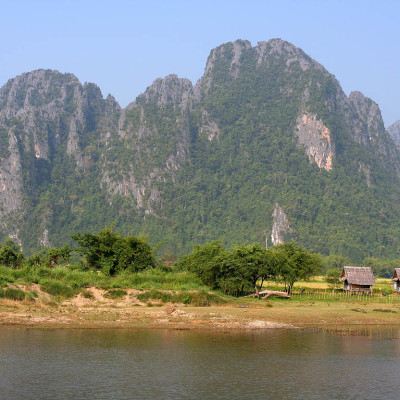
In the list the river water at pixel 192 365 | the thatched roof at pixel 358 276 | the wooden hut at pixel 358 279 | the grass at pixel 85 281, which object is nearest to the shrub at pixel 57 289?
the grass at pixel 85 281

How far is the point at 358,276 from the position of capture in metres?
55.2

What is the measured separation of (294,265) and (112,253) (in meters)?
14.2

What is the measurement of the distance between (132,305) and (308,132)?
153 metres

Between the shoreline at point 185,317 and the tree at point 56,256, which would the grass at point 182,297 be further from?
the tree at point 56,256

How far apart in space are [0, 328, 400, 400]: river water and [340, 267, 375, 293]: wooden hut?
1071 inches

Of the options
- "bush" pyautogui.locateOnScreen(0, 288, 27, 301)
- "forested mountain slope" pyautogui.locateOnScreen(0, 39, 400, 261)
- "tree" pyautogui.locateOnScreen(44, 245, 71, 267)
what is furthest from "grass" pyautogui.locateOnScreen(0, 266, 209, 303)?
"forested mountain slope" pyautogui.locateOnScreen(0, 39, 400, 261)

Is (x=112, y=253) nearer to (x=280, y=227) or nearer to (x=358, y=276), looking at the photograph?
(x=358, y=276)

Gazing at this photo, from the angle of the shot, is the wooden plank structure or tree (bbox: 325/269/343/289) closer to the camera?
the wooden plank structure

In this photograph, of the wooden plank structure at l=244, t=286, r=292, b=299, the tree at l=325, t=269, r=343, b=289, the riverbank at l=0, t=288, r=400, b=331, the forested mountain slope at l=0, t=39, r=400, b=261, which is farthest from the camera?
the forested mountain slope at l=0, t=39, r=400, b=261

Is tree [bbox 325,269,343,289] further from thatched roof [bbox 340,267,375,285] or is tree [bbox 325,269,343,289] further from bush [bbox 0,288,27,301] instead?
bush [bbox 0,288,27,301]

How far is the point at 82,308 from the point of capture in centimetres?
3228

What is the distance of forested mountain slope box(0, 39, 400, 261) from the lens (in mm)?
Answer: 160750

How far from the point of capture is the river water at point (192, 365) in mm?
17766

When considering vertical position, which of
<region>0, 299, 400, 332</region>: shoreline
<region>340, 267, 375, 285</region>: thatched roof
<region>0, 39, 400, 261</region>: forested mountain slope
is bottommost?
<region>0, 299, 400, 332</region>: shoreline
